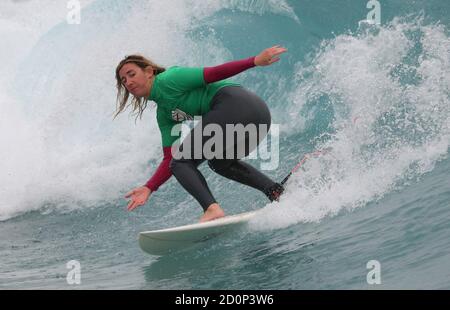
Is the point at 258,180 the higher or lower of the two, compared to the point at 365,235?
higher

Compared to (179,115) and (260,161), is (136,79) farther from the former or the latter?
(260,161)

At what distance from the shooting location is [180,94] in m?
4.34

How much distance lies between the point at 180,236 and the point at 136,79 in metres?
1.11

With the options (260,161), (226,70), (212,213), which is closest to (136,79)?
(226,70)

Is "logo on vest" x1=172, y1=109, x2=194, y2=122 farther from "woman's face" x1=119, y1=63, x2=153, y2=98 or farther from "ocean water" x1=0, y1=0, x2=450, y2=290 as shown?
"ocean water" x1=0, y1=0, x2=450, y2=290

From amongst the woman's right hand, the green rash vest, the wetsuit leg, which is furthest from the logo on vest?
the woman's right hand

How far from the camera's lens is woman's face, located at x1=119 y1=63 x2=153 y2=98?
14.2 feet

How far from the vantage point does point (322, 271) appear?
3516 millimetres

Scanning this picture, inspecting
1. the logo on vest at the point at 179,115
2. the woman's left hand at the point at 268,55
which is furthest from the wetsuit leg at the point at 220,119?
the woman's left hand at the point at 268,55

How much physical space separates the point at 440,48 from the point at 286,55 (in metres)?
2.73

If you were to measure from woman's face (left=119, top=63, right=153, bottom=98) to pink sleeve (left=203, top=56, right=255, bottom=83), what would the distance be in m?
0.40
